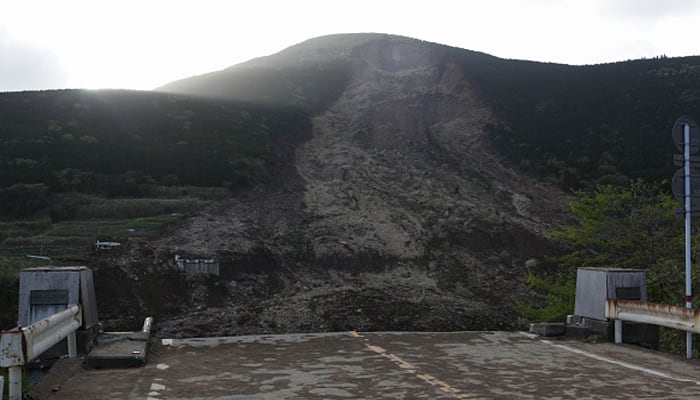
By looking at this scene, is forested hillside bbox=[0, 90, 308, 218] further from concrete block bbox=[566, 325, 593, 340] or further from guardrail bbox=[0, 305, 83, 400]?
concrete block bbox=[566, 325, 593, 340]

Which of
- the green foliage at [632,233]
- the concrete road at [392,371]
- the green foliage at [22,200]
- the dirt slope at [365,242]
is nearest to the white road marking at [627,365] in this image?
the concrete road at [392,371]

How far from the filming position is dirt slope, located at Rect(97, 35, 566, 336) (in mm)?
18156

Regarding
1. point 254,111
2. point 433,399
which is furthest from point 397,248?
point 254,111

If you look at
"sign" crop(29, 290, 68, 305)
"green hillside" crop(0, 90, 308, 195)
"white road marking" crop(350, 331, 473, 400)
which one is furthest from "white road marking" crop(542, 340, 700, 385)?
"green hillside" crop(0, 90, 308, 195)

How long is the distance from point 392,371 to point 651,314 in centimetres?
393

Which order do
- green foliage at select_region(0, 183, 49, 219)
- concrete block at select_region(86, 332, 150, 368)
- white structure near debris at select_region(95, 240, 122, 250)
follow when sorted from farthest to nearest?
green foliage at select_region(0, 183, 49, 219), white structure near debris at select_region(95, 240, 122, 250), concrete block at select_region(86, 332, 150, 368)

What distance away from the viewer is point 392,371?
7.64m

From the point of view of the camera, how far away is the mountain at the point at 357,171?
1916 cm

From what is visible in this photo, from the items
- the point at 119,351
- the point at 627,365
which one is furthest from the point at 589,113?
the point at 119,351

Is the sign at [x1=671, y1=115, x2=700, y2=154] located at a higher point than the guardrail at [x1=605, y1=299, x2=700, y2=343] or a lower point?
higher

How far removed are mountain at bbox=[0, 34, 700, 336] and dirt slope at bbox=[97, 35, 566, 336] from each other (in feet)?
0.30

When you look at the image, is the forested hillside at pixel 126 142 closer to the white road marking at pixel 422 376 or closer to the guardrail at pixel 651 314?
the white road marking at pixel 422 376

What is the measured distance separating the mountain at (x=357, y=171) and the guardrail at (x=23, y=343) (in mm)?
8883

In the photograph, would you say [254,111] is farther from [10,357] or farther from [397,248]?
[10,357]
